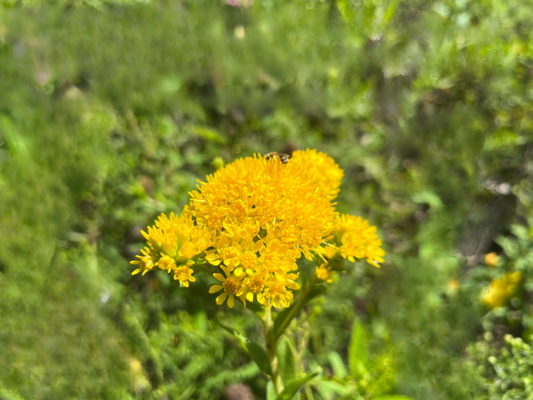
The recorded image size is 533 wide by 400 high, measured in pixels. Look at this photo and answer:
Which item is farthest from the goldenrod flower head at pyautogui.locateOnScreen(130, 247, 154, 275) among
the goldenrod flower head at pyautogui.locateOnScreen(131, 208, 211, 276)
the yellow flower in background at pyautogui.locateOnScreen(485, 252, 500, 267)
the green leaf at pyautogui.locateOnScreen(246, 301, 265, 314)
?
the yellow flower in background at pyautogui.locateOnScreen(485, 252, 500, 267)

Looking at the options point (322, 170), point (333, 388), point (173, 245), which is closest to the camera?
point (173, 245)

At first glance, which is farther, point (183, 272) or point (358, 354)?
point (358, 354)

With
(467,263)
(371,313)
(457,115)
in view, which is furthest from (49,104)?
(467,263)

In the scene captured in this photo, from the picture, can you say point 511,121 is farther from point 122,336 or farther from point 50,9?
point 50,9

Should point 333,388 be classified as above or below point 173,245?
below

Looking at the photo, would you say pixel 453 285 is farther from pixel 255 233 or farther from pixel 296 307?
pixel 255 233

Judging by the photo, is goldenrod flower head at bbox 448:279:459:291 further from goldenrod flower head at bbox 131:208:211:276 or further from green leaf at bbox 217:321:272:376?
goldenrod flower head at bbox 131:208:211:276

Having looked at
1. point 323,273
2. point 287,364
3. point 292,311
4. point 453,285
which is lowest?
point 453,285

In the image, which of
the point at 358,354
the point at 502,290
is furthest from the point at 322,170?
the point at 502,290
